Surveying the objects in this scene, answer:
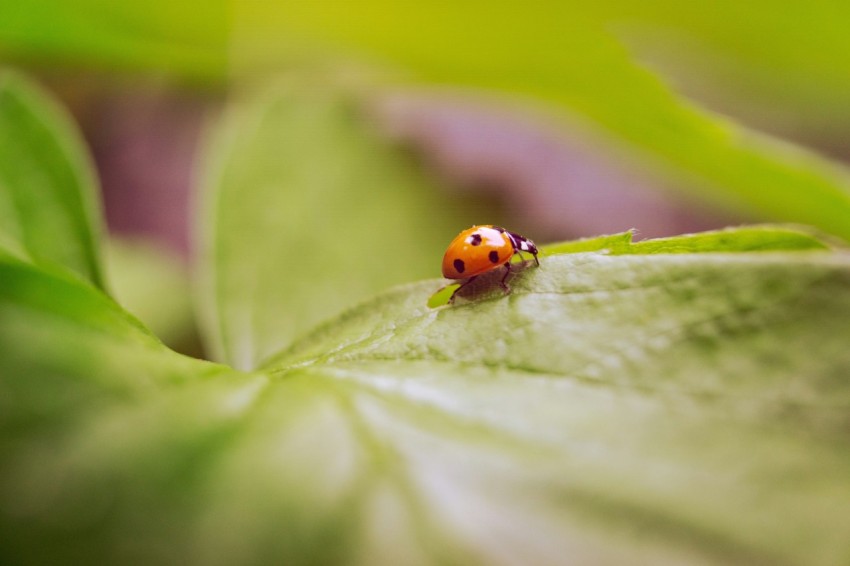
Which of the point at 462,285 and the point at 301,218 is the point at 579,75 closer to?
the point at 301,218

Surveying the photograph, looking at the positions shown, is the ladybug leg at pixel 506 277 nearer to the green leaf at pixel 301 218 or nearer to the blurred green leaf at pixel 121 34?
the green leaf at pixel 301 218

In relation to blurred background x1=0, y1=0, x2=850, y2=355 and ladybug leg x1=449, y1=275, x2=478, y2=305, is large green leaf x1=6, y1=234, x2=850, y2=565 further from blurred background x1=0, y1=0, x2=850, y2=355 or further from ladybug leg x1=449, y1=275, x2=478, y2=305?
blurred background x1=0, y1=0, x2=850, y2=355

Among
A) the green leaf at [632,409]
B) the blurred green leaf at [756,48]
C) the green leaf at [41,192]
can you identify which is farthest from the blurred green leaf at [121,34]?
the green leaf at [632,409]

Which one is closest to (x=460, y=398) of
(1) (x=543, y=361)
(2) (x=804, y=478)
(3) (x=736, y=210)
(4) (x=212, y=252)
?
(1) (x=543, y=361)

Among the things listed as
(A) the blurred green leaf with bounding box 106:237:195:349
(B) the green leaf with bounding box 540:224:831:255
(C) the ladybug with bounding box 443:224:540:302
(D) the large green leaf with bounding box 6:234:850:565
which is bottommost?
(D) the large green leaf with bounding box 6:234:850:565

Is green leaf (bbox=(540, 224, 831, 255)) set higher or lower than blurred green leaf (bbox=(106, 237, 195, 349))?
lower

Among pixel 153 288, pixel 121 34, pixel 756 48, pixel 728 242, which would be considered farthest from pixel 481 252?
pixel 756 48

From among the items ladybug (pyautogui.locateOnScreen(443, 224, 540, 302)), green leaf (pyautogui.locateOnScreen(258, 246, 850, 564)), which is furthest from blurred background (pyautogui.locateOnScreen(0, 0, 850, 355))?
green leaf (pyautogui.locateOnScreen(258, 246, 850, 564))
